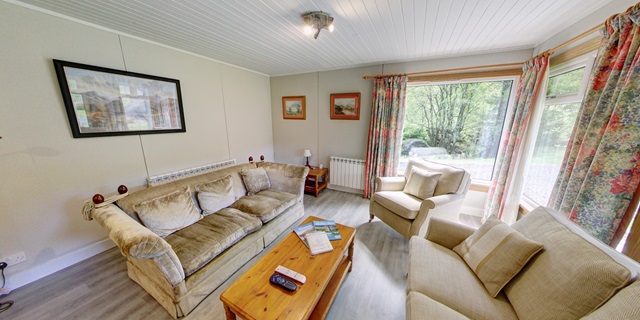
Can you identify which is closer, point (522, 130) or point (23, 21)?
point (23, 21)

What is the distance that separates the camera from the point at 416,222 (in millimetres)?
2062

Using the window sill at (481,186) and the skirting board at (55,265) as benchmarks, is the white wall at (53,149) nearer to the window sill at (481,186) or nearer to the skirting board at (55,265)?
the skirting board at (55,265)

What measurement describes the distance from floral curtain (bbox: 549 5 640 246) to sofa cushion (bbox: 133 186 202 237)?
3.14m

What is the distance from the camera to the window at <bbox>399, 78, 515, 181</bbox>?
2684 millimetres

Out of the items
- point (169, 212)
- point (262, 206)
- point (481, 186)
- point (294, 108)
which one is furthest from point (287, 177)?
point (481, 186)

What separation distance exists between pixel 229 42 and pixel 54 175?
2.09 m

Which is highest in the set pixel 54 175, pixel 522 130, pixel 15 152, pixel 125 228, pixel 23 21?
pixel 23 21

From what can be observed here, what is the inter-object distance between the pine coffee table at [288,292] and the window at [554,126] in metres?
2.28

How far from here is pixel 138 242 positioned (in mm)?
1113

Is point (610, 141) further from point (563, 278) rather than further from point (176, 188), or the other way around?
point (176, 188)

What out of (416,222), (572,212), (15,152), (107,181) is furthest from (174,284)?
(572,212)

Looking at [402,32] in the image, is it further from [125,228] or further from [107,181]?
[107,181]

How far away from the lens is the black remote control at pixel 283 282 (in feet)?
3.77

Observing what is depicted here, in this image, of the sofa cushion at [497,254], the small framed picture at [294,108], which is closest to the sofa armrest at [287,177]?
the small framed picture at [294,108]
